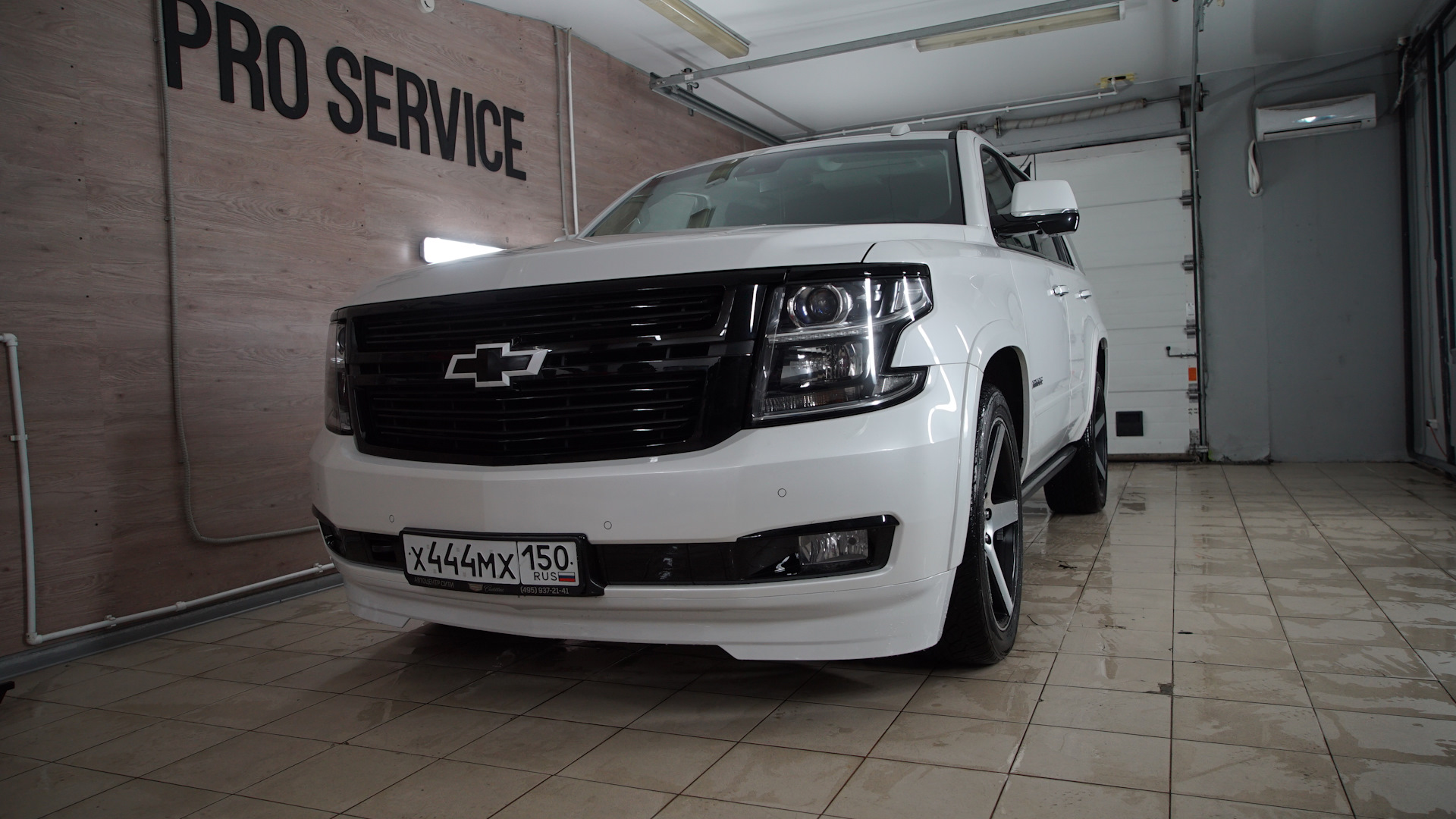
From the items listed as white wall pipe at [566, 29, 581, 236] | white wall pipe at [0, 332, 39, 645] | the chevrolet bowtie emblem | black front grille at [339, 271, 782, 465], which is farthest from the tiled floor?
white wall pipe at [566, 29, 581, 236]

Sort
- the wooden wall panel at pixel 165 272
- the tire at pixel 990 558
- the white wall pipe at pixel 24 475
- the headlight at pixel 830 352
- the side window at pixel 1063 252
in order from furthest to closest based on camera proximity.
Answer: the side window at pixel 1063 252 < the wooden wall panel at pixel 165 272 < the white wall pipe at pixel 24 475 < the tire at pixel 990 558 < the headlight at pixel 830 352

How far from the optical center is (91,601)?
3.25m

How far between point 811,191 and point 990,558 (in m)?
1.37

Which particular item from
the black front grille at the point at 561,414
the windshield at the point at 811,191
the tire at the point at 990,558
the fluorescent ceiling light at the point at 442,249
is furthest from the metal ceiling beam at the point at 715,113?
the black front grille at the point at 561,414

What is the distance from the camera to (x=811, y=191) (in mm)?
3078

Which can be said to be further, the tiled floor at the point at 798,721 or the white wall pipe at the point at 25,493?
the white wall pipe at the point at 25,493

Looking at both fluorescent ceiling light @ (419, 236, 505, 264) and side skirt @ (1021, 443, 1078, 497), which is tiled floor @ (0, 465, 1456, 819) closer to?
side skirt @ (1021, 443, 1078, 497)

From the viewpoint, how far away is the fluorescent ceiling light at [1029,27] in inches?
234

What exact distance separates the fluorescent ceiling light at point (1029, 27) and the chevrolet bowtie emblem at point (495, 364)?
4.96 metres

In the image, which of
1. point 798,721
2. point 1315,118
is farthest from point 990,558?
point 1315,118

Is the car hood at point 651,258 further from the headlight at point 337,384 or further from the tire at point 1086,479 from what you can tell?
the tire at point 1086,479

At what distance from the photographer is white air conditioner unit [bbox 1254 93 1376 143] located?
725 cm

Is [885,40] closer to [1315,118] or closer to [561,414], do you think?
[1315,118]

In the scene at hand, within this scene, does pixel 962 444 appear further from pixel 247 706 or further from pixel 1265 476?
pixel 1265 476
